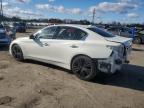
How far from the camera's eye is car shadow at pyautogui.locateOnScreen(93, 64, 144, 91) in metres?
7.73

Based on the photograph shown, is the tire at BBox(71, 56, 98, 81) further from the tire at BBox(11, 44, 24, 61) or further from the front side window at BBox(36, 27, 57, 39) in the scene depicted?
the tire at BBox(11, 44, 24, 61)

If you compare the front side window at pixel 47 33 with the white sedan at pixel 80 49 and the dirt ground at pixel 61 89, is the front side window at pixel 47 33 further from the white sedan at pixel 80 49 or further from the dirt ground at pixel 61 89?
the dirt ground at pixel 61 89

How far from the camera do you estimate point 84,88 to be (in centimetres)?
700

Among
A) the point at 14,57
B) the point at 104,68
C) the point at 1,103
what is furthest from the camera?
the point at 14,57

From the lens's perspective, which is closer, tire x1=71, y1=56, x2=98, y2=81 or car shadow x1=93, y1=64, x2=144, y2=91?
tire x1=71, y1=56, x2=98, y2=81

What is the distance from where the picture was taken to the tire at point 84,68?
758 centimetres

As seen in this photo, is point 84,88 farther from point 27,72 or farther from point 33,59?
point 33,59

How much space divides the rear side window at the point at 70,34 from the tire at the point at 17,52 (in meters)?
2.06

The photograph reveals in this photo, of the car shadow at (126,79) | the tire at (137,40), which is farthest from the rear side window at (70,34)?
the tire at (137,40)

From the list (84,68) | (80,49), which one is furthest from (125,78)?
(80,49)

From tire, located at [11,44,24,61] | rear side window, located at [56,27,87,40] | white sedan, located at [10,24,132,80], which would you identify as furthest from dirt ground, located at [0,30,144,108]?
rear side window, located at [56,27,87,40]

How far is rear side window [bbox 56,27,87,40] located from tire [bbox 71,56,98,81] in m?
0.73

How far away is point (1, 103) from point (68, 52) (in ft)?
10.4

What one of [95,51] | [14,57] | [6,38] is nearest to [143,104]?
[95,51]
